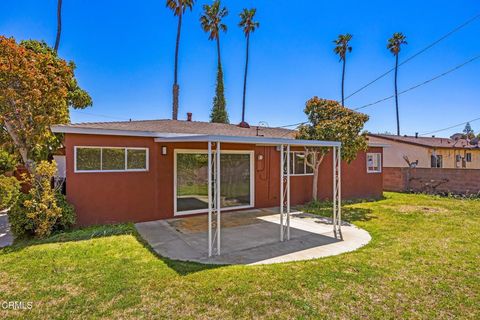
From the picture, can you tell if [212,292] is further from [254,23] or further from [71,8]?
[254,23]

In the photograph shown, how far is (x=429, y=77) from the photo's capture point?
14.9 m

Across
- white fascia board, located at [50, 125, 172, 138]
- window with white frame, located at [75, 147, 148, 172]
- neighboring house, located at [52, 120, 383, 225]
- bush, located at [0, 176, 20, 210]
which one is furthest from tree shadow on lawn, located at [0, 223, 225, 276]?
bush, located at [0, 176, 20, 210]

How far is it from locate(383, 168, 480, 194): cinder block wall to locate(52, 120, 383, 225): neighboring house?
27.9ft

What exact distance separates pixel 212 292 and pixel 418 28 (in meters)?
18.0

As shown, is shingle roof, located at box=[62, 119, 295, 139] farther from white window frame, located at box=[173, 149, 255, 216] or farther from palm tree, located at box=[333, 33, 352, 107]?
palm tree, located at box=[333, 33, 352, 107]

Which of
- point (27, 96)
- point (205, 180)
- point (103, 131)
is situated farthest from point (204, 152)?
point (27, 96)

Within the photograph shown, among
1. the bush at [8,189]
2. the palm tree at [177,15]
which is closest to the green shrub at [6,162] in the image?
the bush at [8,189]

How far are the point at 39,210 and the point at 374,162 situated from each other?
49.7ft

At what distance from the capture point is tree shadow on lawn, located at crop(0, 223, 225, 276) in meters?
5.21

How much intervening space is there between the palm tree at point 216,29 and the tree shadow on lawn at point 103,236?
18.6 meters

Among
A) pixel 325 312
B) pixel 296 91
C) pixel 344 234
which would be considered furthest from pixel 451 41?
pixel 325 312

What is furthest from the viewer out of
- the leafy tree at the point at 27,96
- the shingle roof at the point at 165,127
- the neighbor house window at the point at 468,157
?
the neighbor house window at the point at 468,157

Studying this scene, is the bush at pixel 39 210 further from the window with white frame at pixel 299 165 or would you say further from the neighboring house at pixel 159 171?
the window with white frame at pixel 299 165

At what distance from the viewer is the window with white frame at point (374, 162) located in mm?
15401
